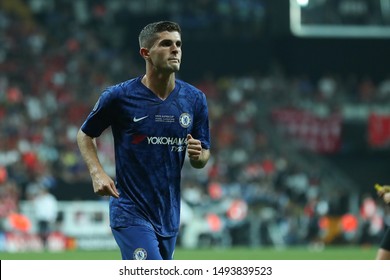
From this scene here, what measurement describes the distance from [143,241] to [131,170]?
20.7 inches

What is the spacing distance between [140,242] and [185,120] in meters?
0.91

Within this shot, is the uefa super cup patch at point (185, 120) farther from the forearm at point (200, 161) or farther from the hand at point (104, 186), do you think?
the hand at point (104, 186)

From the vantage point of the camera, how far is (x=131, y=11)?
31.9 metres

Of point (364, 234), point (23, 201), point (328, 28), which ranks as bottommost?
point (364, 234)

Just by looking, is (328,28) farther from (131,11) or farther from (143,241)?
(143,241)

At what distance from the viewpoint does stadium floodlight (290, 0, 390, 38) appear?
2392cm

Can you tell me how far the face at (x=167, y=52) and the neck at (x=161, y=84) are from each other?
0.32 ft

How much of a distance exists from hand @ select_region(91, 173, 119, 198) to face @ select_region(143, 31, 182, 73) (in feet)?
2.79

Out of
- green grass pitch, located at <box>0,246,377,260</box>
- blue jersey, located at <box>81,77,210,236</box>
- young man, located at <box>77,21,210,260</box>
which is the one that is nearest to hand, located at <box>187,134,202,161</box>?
young man, located at <box>77,21,210,260</box>

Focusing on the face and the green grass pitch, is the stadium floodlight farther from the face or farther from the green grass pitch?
the face

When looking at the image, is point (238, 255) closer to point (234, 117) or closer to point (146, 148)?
point (234, 117)

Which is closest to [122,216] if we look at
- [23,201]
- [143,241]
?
[143,241]

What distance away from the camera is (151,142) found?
7.29m
